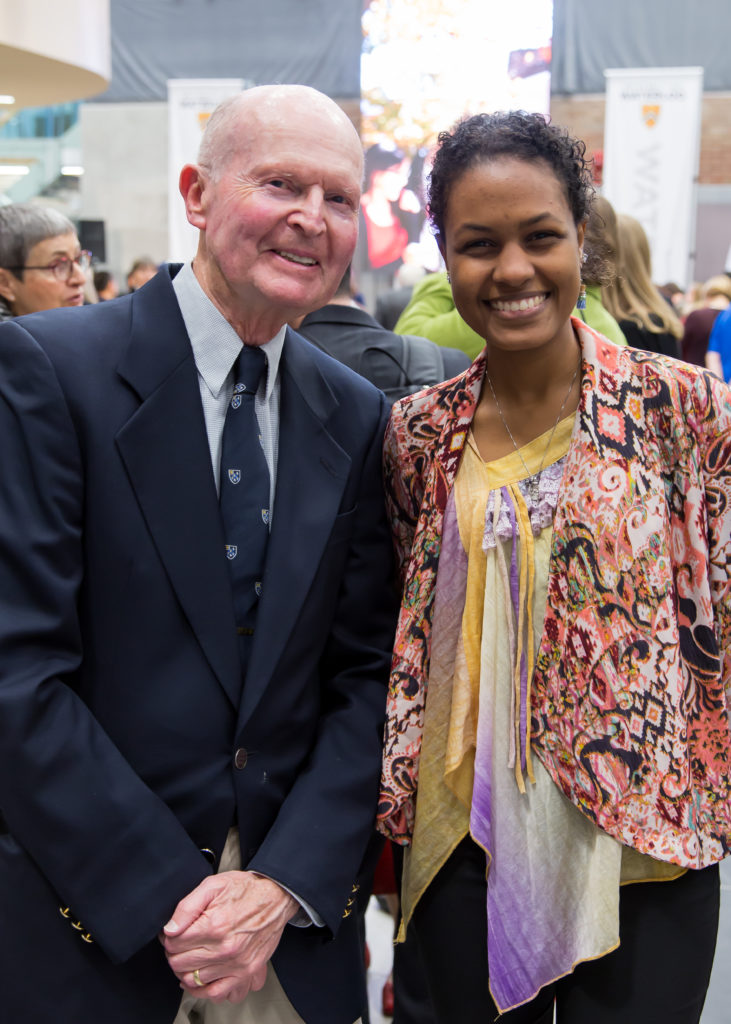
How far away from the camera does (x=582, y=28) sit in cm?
1227

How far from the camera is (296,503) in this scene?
5.02 ft

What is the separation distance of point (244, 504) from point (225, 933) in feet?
1.96

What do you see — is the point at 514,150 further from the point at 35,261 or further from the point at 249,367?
the point at 35,261

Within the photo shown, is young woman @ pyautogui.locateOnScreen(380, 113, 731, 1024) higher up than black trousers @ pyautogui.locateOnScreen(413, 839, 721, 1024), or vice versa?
young woman @ pyautogui.locateOnScreen(380, 113, 731, 1024)

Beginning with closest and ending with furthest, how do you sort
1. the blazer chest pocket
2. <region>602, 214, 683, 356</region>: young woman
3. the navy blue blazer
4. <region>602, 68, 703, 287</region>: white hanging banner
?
the navy blue blazer < the blazer chest pocket < <region>602, 214, 683, 356</region>: young woman < <region>602, 68, 703, 287</region>: white hanging banner

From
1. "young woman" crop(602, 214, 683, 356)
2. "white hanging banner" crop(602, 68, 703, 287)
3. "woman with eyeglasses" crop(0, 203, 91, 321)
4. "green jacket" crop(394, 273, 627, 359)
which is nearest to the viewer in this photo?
"green jacket" crop(394, 273, 627, 359)

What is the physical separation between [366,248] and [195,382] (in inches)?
502

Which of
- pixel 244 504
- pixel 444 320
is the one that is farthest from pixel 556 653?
pixel 444 320

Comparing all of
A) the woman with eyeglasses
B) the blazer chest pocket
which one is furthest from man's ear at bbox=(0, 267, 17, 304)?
the blazer chest pocket

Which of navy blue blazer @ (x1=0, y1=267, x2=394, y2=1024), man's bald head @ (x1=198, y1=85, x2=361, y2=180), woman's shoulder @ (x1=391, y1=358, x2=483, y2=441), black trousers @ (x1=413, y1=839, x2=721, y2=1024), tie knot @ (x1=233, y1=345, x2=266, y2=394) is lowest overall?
black trousers @ (x1=413, y1=839, x2=721, y2=1024)

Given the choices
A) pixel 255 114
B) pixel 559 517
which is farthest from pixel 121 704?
pixel 255 114

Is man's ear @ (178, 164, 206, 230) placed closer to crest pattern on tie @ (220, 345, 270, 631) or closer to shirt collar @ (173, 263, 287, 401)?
shirt collar @ (173, 263, 287, 401)

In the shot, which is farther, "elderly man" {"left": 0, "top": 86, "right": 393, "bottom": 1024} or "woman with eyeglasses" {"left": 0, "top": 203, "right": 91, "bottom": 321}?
"woman with eyeglasses" {"left": 0, "top": 203, "right": 91, "bottom": 321}

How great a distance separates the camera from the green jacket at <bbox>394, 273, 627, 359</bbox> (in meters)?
2.62
